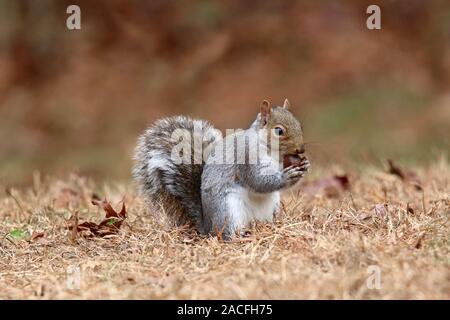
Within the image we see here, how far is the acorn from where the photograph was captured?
3.27 meters

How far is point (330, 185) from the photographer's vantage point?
14.4ft

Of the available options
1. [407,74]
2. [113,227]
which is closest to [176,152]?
[113,227]

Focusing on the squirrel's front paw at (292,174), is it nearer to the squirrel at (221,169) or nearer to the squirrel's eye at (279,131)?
the squirrel at (221,169)

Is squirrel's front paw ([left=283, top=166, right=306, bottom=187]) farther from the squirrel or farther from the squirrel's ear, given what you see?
the squirrel's ear

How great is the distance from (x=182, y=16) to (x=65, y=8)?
61.0 inches

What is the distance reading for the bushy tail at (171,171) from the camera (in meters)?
3.43

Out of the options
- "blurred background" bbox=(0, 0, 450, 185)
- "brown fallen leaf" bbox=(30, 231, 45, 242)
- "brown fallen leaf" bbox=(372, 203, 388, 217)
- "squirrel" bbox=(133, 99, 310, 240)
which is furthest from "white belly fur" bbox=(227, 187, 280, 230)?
"blurred background" bbox=(0, 0, 450, 185)

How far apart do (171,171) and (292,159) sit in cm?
51

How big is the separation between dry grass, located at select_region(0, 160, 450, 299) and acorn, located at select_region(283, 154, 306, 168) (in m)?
0.22

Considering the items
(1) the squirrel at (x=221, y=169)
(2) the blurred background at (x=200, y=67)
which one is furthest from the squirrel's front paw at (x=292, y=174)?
(2) the blurred background at (x=200, y=67)

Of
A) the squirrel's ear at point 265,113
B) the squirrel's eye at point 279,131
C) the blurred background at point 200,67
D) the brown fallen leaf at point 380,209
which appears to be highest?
the blurred background at point 200,67

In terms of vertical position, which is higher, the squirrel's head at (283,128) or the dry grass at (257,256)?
the squirrel's head at (283,128)

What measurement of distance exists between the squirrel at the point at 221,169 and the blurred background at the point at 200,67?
5.49 meters

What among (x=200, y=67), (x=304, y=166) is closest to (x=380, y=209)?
(x=304, y=166)
